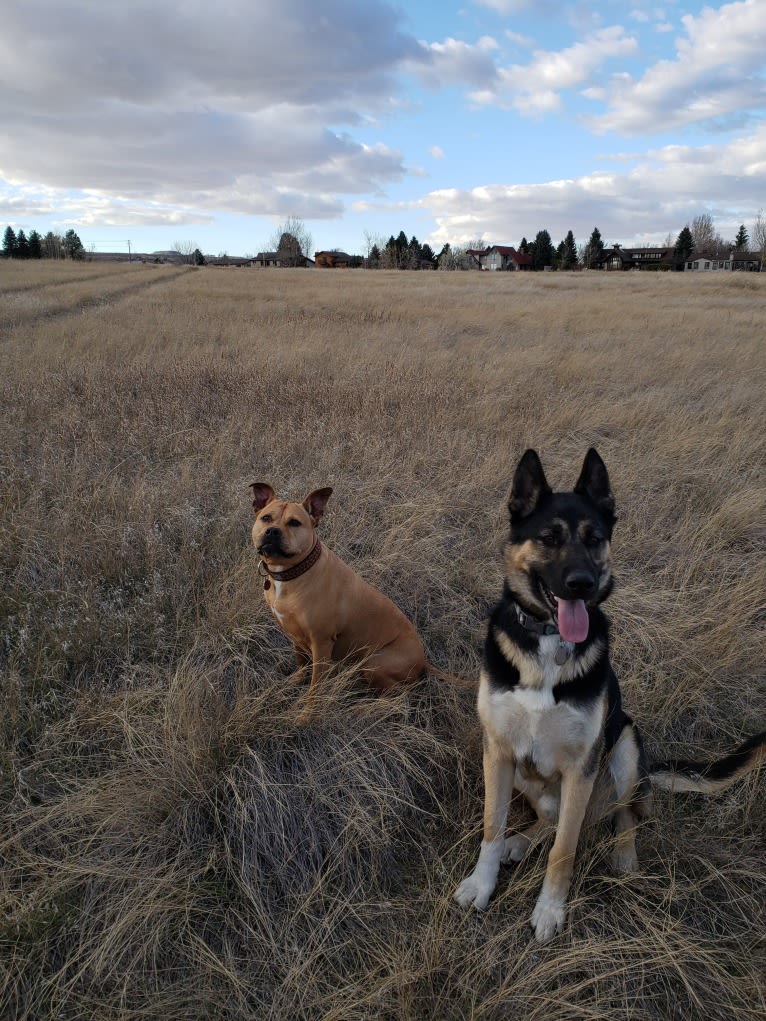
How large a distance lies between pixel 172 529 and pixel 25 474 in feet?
5.63

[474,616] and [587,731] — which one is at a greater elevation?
[587,731]

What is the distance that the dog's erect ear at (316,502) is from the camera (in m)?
3.23

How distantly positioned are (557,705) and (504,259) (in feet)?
339

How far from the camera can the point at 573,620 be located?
2168 millimetres

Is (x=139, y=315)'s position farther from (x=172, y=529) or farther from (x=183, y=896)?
(x=183, y=896)

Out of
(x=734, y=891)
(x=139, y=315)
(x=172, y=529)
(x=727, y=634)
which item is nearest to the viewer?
(x=734, y=891)

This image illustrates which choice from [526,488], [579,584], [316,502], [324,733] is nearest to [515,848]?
[324,733]

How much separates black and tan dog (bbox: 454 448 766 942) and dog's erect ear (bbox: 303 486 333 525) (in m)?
1.16

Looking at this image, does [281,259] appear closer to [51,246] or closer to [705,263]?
[51,246]

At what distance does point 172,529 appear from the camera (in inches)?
175

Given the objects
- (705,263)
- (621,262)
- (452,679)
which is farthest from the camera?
(621,262)

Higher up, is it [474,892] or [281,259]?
[281,259]

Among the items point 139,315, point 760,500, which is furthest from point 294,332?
point 760,500

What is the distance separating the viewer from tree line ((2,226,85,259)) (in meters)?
72.0
